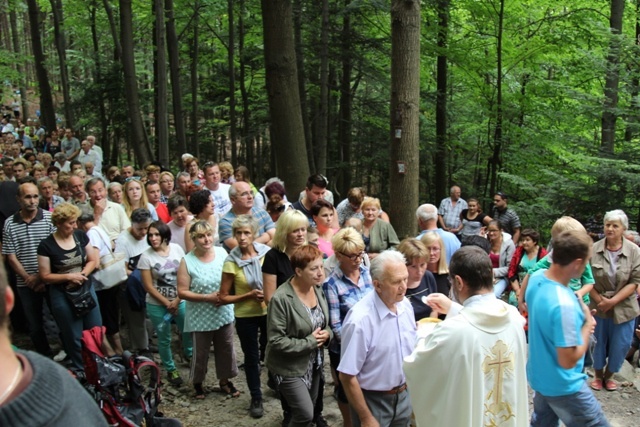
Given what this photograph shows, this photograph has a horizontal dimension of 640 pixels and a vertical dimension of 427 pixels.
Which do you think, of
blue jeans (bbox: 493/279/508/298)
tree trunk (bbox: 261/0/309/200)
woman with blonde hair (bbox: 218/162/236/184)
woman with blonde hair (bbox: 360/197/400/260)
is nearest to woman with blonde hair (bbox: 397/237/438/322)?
woman with blonde hair (bbox: 360/197/400/260)

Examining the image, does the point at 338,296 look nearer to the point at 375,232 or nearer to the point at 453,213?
the point at 375,232

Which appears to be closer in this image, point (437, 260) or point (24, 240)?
point (437, 260)

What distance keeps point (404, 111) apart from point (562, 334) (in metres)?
4.06

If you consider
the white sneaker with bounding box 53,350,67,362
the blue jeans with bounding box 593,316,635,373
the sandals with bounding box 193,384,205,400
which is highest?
the blue jeans with bounding box 593,316,635,373

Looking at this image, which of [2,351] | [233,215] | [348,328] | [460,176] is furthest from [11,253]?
[460,176]

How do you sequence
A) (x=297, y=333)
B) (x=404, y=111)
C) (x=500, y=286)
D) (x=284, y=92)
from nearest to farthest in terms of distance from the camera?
(x=297, y=333)
(x=404, y=111)
(x=500, y=286)
(x=284, y=92)

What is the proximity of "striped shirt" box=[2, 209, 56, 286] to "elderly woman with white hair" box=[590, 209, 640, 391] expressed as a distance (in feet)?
19.6

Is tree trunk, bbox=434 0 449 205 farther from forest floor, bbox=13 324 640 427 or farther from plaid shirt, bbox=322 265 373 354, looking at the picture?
plaid shirt, bbox=322 265 373 354

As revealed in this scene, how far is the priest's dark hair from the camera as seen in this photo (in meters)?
3.18

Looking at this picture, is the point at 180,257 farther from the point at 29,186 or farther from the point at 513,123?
the point at 513,123

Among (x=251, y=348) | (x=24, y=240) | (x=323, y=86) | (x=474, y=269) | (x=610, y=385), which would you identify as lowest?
(x=610, y=385)

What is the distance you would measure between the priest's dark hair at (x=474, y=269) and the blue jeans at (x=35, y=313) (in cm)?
484

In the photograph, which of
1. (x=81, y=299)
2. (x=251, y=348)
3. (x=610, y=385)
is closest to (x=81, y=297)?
(x=81, y=299)

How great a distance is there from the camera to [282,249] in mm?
5098
